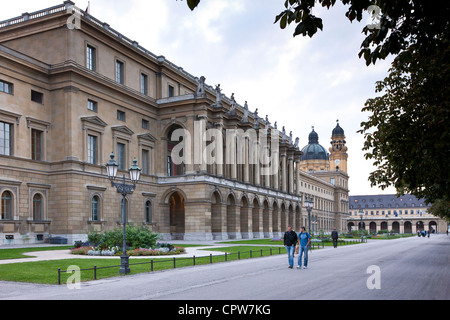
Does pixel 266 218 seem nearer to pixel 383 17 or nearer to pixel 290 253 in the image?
pixel 290 253

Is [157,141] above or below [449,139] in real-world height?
above

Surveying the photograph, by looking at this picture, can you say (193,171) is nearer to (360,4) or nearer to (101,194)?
(101,194)

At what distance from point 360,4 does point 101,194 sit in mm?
A: 44163

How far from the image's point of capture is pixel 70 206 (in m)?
45.5

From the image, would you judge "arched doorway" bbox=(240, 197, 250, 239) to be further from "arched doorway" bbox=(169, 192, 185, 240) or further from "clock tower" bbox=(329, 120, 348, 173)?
"clock tower" bbox=(329, 120, 348, 173)

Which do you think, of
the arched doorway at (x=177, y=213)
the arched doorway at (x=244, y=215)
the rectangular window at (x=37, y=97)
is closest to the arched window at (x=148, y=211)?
the arched doorway at (x=177, y=213)

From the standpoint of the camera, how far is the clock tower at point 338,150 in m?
180

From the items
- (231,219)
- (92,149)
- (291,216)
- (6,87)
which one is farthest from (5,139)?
(291,216)

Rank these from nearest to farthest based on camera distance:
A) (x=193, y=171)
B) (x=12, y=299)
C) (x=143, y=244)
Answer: (x=12, y=299), (x=143, y=244), (x=193, y=171)

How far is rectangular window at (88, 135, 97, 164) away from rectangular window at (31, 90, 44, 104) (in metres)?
5.71

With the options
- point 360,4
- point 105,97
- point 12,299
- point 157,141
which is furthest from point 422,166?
point 157,141

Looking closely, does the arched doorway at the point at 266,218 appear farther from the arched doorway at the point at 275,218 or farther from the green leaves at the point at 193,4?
the green leaves at the point at 193,4

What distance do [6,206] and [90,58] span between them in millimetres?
17552

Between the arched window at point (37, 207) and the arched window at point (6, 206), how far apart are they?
2.93 meters
